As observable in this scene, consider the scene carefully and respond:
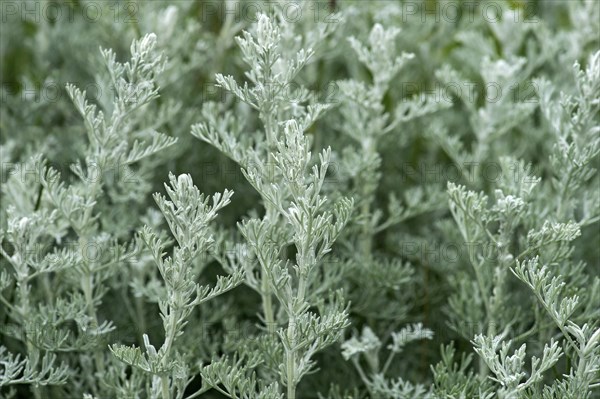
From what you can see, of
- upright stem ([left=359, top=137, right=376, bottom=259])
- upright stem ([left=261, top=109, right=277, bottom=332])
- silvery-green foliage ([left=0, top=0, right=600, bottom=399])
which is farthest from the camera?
upright stem ([left=359, top=137, right=376, bottom=259])

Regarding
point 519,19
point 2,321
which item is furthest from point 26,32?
point 519,19

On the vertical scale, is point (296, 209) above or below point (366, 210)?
above

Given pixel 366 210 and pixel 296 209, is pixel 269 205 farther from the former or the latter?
pixel 366 210

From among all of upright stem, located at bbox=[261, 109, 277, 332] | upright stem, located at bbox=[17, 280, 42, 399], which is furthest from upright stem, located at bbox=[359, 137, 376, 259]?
upright stem, located at bbox=[17, 280, 42, 399]

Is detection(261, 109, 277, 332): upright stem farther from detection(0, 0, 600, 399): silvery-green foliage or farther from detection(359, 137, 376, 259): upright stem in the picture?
detection(359, 137, 376, 259): upright stem

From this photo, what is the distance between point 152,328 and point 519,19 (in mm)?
1456

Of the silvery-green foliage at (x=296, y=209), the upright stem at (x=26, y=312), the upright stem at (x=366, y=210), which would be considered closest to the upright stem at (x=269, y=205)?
the silvery-green foliage at (x=296, y=209)

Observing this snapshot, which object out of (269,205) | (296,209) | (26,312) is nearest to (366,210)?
(269,205)

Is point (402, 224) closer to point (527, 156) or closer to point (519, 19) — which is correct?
point (527, 156)

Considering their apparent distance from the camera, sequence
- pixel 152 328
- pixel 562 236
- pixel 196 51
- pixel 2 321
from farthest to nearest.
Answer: pixel 196 51, pixel 152 328, pixel 2 321, pixel 562 236

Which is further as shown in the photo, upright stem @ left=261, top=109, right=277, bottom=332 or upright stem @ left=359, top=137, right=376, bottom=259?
upright stem @ left=359, top=137, right=376, bottom=259

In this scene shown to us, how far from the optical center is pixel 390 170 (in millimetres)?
2494

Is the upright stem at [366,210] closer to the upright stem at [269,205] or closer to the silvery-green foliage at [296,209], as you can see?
the silvery-green foliage at [296,209]

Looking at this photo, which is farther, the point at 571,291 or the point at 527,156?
the point at 527,156
